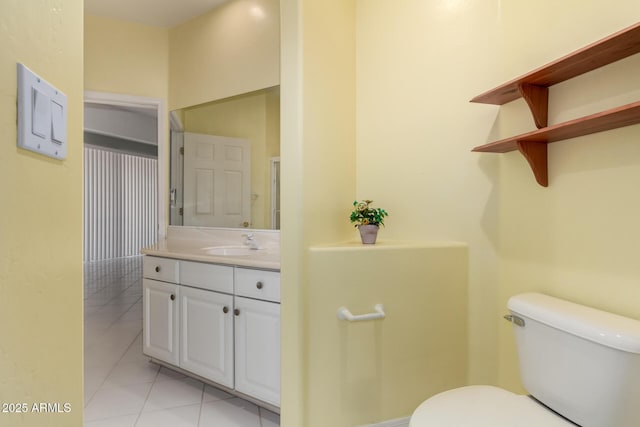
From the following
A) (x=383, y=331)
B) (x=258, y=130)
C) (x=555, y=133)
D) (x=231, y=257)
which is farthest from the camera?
(x=258, y=130)

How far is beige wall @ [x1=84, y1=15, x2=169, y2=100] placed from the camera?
289 cm

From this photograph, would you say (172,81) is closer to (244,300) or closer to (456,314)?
(244,300)

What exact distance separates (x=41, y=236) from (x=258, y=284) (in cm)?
133

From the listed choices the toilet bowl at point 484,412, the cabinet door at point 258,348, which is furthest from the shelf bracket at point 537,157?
the cabinet door at point 258,348

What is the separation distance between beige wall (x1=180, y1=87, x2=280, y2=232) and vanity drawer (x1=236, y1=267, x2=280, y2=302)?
2.31 feet

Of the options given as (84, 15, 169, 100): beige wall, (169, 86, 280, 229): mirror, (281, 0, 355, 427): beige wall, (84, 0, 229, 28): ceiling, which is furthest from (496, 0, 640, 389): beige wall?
(84, 15, 169, 100): beige wall

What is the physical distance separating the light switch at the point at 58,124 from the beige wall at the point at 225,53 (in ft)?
6.81

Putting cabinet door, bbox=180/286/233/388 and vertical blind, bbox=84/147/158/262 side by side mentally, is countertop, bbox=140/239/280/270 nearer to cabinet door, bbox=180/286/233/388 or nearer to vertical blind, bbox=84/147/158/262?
cabinet door, bbox=180/286/233/388

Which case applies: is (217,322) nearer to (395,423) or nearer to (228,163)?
(395,423)

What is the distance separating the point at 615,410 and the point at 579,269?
471 mm

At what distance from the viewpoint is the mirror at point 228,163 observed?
2516 millimetres

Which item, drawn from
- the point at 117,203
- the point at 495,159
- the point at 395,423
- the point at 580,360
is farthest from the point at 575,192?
the point at 117,203

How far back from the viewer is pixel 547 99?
1387 millimetres

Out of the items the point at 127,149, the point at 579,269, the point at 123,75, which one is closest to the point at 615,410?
the point at 579,269
